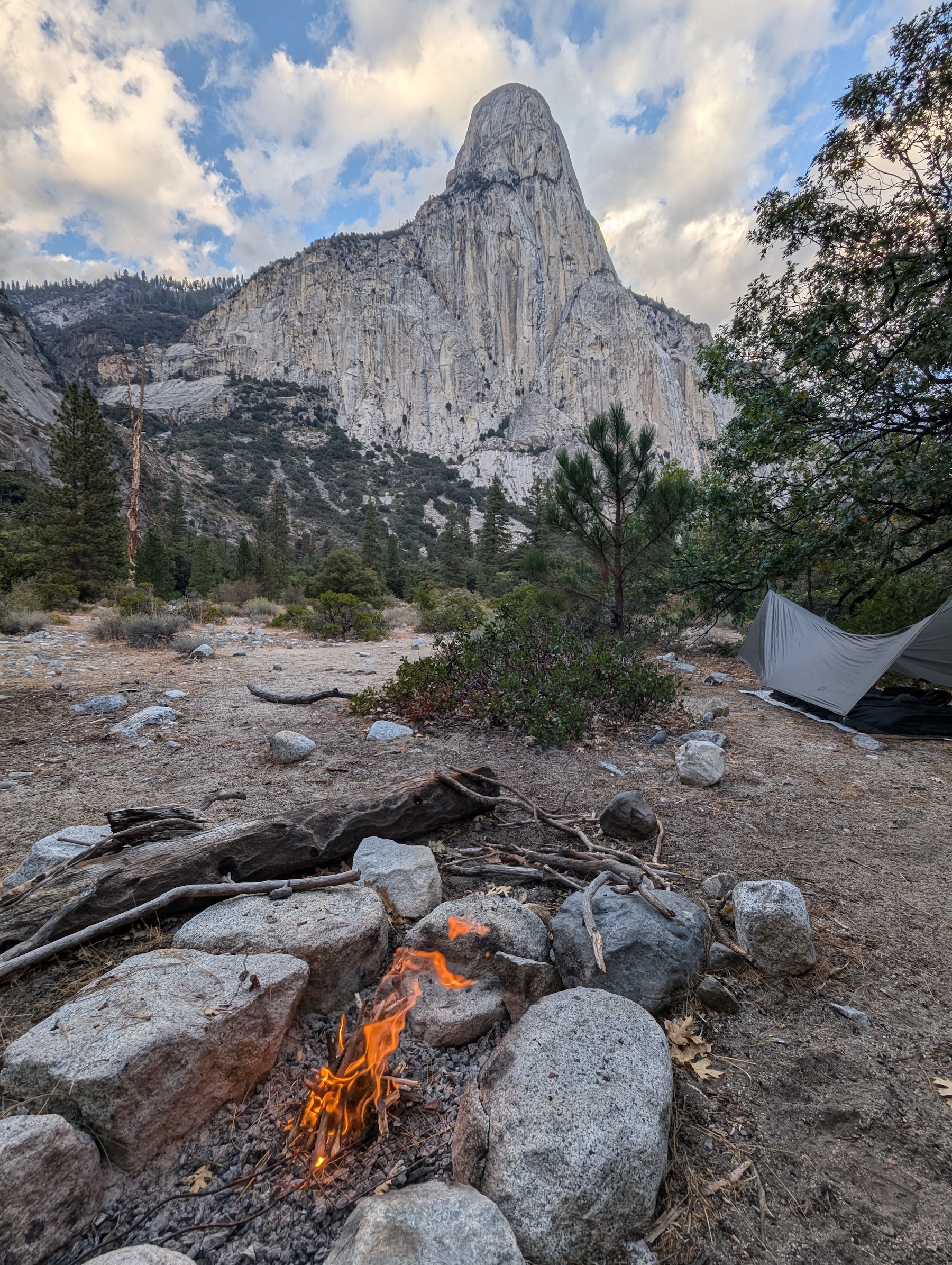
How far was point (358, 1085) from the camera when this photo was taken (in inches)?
56.2

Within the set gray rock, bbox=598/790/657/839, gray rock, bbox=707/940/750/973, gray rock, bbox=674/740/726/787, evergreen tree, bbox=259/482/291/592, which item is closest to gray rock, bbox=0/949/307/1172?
gray rock, bbox=707/940/750/973

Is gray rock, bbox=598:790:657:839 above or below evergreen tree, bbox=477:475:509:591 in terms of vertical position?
below

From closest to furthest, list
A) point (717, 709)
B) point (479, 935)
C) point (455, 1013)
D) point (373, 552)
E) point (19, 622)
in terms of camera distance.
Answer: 1. point (455, 1013)
2. point (479, 935)
3. point (717, 709)
4. point (19, 622)
5. point (373, 552)

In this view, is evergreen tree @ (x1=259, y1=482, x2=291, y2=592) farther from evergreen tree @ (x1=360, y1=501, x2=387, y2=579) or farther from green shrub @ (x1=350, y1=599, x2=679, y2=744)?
green shrub @ (x1=350, y1=599, x2=679, y2=744)

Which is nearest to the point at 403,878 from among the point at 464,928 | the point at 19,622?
the point at 464,928

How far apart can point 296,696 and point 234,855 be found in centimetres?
383

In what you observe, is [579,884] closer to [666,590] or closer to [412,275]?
[666,590]

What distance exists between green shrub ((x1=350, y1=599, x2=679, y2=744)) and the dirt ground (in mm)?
252

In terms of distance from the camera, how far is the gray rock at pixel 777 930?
196 centimetres

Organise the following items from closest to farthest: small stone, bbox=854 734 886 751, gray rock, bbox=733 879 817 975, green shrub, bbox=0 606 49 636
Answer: gray rock, bbox=733 879 817 975
small stone, bbox=854 734 886 751
green shrub, bbox=0 606 49 636

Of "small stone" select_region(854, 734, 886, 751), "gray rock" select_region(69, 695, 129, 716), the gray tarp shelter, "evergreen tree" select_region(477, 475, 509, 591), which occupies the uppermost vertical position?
"evergreen tree" select_region(477, 475, 509, 591)

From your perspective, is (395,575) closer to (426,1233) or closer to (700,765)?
(700,765)

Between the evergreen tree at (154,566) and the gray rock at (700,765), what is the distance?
20.5m

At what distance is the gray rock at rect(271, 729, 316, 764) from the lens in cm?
404
